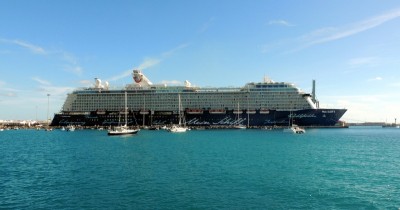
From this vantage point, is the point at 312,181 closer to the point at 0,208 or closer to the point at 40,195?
the point at 40,195

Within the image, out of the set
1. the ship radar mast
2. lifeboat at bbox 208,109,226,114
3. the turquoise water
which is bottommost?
the turquoise water

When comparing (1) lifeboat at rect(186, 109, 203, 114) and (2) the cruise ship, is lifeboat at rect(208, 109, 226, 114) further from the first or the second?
(1) lifeboat at rect(186, 109, 203, 114)

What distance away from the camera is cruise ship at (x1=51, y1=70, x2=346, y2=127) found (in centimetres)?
10244

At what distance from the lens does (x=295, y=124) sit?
3996 inches

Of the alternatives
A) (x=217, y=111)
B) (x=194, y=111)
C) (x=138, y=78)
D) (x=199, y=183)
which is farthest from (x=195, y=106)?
(x=199, y=183)

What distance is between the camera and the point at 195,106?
108 meters

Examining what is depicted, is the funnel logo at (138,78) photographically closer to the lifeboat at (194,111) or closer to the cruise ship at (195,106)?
the cruise ship at (195,106)

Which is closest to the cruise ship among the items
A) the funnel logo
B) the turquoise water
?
the funnel logo

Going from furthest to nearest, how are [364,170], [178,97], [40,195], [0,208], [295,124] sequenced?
[178,97] → [295,124] → [364,170] → [40,195] → [0,208]

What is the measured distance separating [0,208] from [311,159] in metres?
28.0

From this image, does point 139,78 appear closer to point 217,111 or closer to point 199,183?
point 217,111

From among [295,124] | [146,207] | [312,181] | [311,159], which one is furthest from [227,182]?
[295,124]

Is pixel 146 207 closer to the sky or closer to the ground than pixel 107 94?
closer to the ground

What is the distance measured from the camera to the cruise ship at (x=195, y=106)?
102438 millimetres
